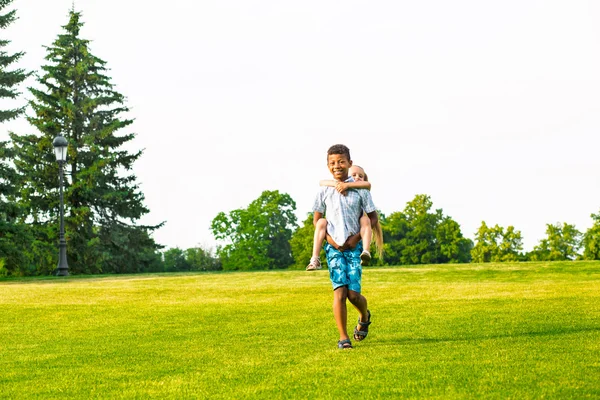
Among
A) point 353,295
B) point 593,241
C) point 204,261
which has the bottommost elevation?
point 353,295

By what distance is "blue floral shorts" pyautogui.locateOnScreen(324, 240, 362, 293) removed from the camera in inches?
300

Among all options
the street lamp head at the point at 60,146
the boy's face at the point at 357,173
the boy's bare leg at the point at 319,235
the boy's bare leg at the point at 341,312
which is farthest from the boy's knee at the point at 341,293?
the street lamp head at the point at 60,146

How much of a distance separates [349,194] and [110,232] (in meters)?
42.5

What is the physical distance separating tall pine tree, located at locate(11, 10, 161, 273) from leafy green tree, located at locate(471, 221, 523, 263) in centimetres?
3589

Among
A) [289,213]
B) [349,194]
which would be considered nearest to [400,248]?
[289,213]

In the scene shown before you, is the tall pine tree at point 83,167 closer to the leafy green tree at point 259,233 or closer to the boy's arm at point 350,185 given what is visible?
the leafy green tree at point 259,233

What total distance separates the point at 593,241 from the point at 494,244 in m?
12.2

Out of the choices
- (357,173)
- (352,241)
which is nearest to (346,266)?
(352,241)

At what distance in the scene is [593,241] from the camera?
6322cm

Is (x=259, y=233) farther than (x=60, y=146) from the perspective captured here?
Yes

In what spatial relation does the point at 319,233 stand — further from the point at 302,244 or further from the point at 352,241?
the point at 302,244

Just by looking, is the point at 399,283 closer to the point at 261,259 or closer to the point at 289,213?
the point at 261,259

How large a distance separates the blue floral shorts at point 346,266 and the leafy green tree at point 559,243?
67130mm

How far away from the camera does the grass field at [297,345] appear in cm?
546
